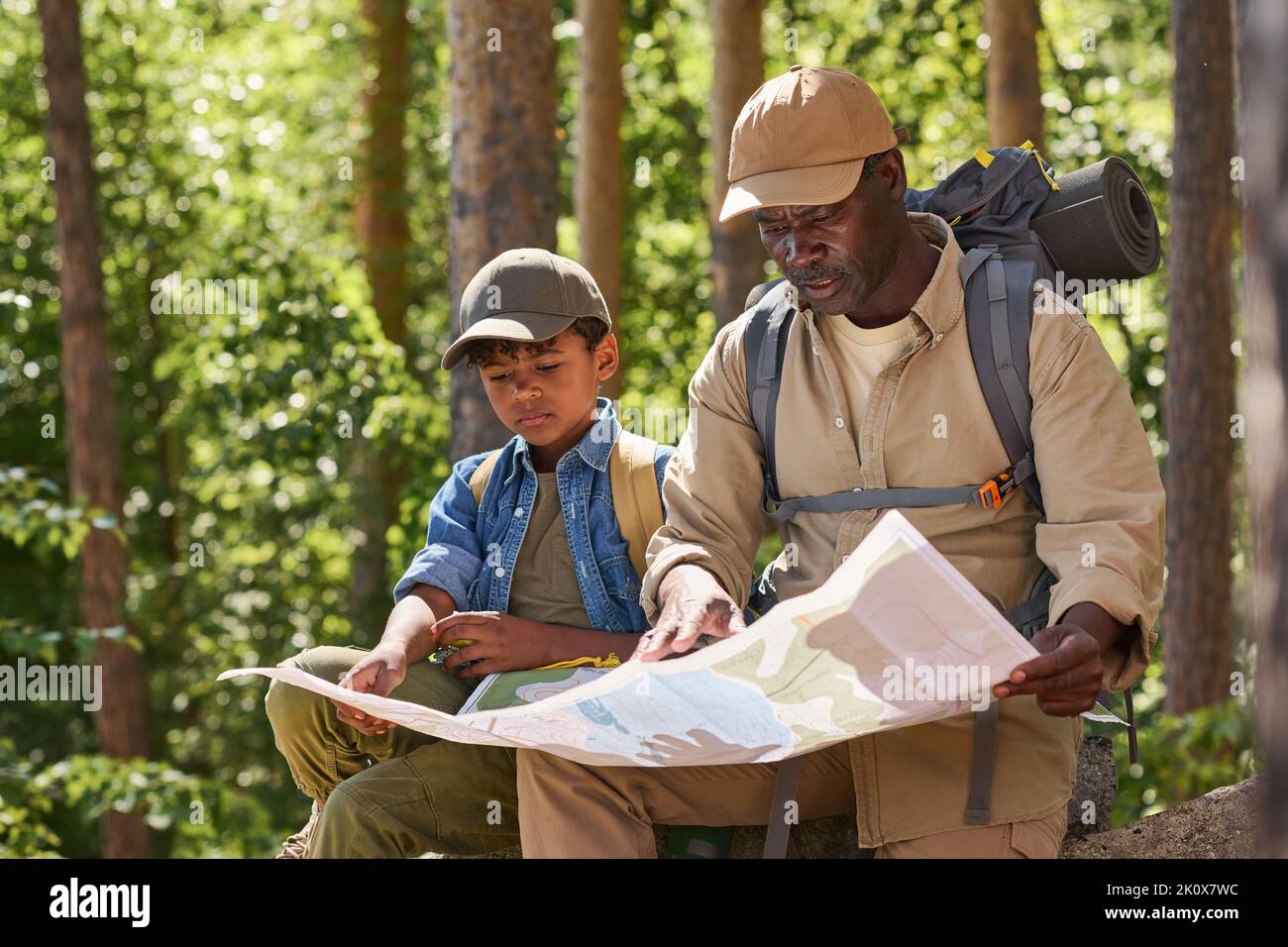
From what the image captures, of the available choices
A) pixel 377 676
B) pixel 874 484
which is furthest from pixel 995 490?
pixel 377 676

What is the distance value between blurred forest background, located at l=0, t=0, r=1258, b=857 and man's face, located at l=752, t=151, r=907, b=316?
3.37 meters

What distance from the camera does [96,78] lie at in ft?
56.2

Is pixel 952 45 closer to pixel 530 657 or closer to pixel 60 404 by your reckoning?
pixel 60 404

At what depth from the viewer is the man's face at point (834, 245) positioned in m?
3.18

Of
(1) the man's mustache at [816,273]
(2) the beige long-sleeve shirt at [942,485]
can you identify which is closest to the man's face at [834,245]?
(1) the man's mustache at [816,273]

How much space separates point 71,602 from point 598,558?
14258mm

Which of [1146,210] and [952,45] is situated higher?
[952,45]

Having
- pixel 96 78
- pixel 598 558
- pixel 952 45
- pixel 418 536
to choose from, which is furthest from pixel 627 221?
pixel 598 558

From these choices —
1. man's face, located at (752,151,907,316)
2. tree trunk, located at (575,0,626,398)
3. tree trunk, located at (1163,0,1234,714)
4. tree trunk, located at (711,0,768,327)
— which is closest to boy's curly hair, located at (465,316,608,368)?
man's face, located at (752,151,907,316)

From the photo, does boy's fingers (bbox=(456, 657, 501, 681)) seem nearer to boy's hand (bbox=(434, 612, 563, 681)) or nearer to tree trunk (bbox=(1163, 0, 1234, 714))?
boy's hand (bbox=(434, 612, 563, 681))

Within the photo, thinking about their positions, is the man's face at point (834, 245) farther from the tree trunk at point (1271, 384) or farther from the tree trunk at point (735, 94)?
the tree trunk at point (735, 94)

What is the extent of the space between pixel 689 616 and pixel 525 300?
100cm

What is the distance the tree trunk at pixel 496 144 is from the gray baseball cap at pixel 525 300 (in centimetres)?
266

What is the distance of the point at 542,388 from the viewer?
372 centimetres
